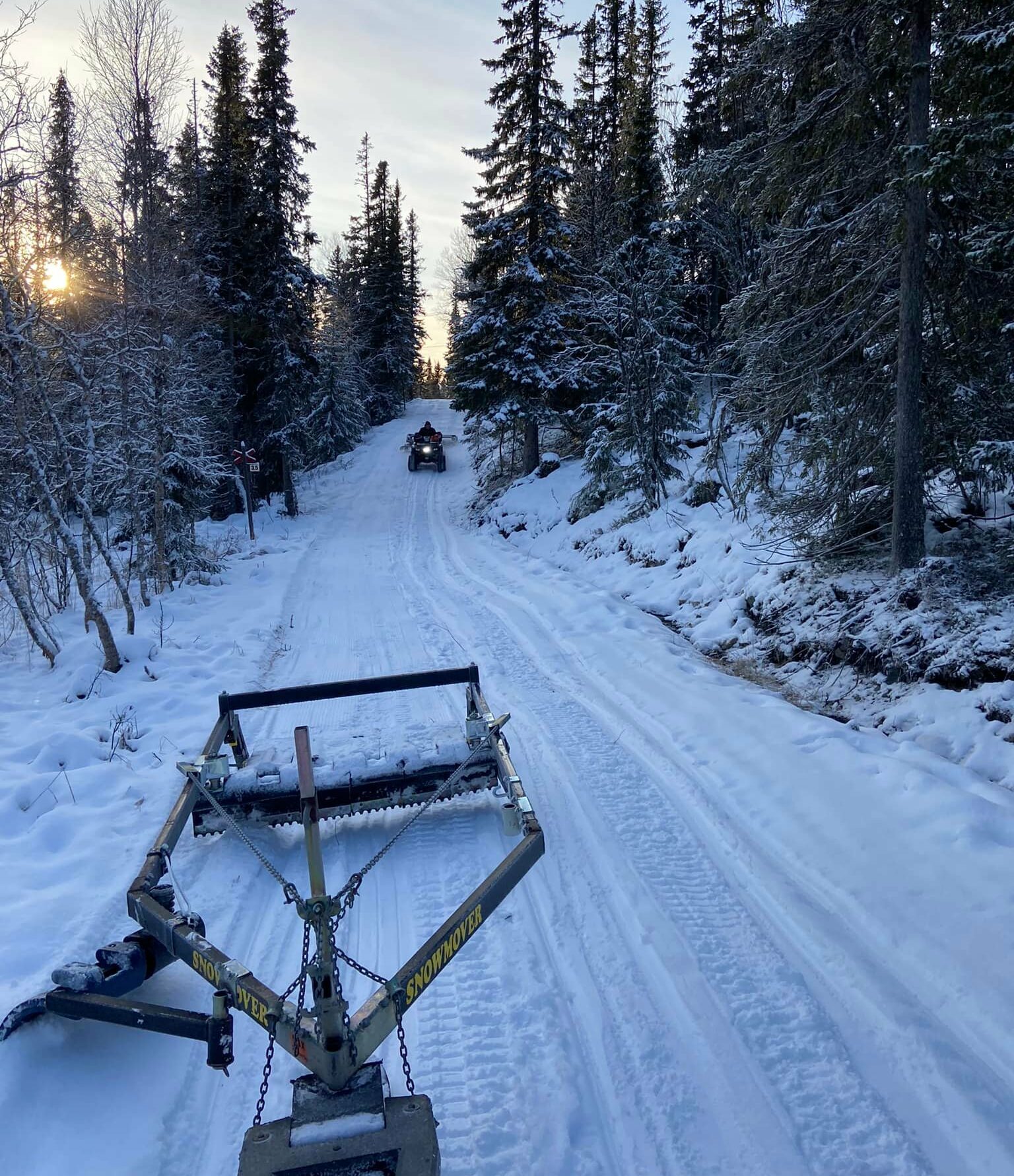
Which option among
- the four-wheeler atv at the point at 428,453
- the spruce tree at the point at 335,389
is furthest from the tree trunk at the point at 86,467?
the four-wheeler atv at the point at 428,453

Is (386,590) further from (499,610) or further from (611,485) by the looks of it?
(611,485)

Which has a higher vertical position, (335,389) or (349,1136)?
(335,389)

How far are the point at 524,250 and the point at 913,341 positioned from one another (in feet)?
54.2

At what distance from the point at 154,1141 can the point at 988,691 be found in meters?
6.31

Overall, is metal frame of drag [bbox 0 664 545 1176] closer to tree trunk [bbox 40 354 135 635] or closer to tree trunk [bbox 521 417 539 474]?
tree trunk [bbox 40 354 135 635]

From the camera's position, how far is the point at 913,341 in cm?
728

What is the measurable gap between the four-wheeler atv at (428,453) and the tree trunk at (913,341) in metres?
25.3

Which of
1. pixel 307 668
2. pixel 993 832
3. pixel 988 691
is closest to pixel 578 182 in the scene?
pixel 307 668

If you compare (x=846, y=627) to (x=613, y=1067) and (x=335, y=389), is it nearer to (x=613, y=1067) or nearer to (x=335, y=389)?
(x=613, y=1067)

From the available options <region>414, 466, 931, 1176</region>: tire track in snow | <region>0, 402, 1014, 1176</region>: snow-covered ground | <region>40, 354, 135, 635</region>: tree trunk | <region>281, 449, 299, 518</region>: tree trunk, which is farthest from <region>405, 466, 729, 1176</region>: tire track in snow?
<region>281, 449, 299, 518</region>: tree trunk

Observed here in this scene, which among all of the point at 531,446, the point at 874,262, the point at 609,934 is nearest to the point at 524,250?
the point at 531,446

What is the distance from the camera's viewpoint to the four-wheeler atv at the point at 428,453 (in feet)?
104

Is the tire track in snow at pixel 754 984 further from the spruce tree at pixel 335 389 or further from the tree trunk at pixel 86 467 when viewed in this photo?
the spruce tree at pixel 335 389

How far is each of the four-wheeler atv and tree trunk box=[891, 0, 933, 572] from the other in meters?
25.3
